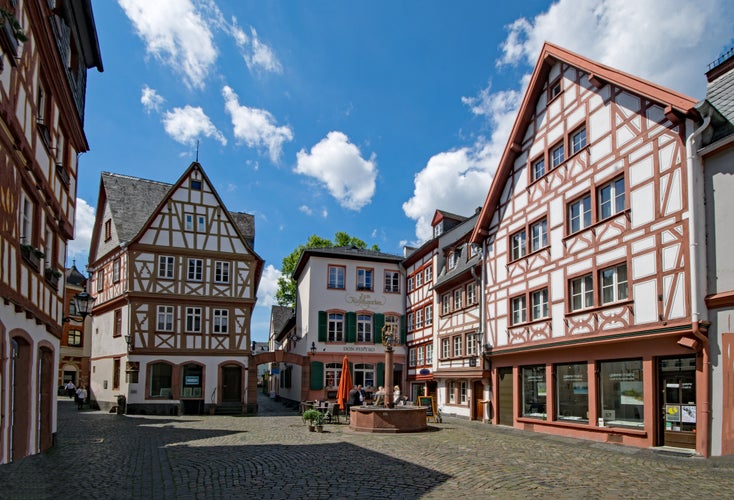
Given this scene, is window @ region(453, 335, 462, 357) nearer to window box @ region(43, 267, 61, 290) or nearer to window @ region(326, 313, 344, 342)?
window @ region(326, 313, 344, 342)

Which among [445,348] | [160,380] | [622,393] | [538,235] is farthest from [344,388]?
[622,393]

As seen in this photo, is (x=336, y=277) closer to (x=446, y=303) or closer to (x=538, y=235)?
(x=446, y=303)

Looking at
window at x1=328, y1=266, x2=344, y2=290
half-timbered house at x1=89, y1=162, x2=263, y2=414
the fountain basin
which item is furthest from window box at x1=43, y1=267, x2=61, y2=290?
window at x1=328, y1=266, x2=344, y2=290

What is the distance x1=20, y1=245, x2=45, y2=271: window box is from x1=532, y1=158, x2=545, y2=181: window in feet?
51.0

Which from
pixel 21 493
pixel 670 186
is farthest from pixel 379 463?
pixel 670 186

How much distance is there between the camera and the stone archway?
3195 cm

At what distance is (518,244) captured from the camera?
22312 mm

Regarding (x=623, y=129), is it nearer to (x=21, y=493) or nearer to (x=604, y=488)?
(x=604, y=488)

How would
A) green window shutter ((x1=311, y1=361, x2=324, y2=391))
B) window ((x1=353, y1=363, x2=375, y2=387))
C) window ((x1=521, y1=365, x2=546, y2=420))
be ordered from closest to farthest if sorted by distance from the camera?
window ((x1=521, y1=365, x2=546, y2=420)) → green window shutter ((x1=311, y1=361, x2=324, y2=391)) → window ((x1=353, y1=363, x2=375, y2=387))

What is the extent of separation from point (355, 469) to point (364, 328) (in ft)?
84.0

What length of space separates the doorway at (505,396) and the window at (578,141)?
8472 millimetres

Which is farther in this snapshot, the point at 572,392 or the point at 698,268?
the point at 572,392

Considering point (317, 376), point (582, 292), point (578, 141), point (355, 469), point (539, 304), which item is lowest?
point (317, 376)

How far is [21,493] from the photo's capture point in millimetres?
8258
